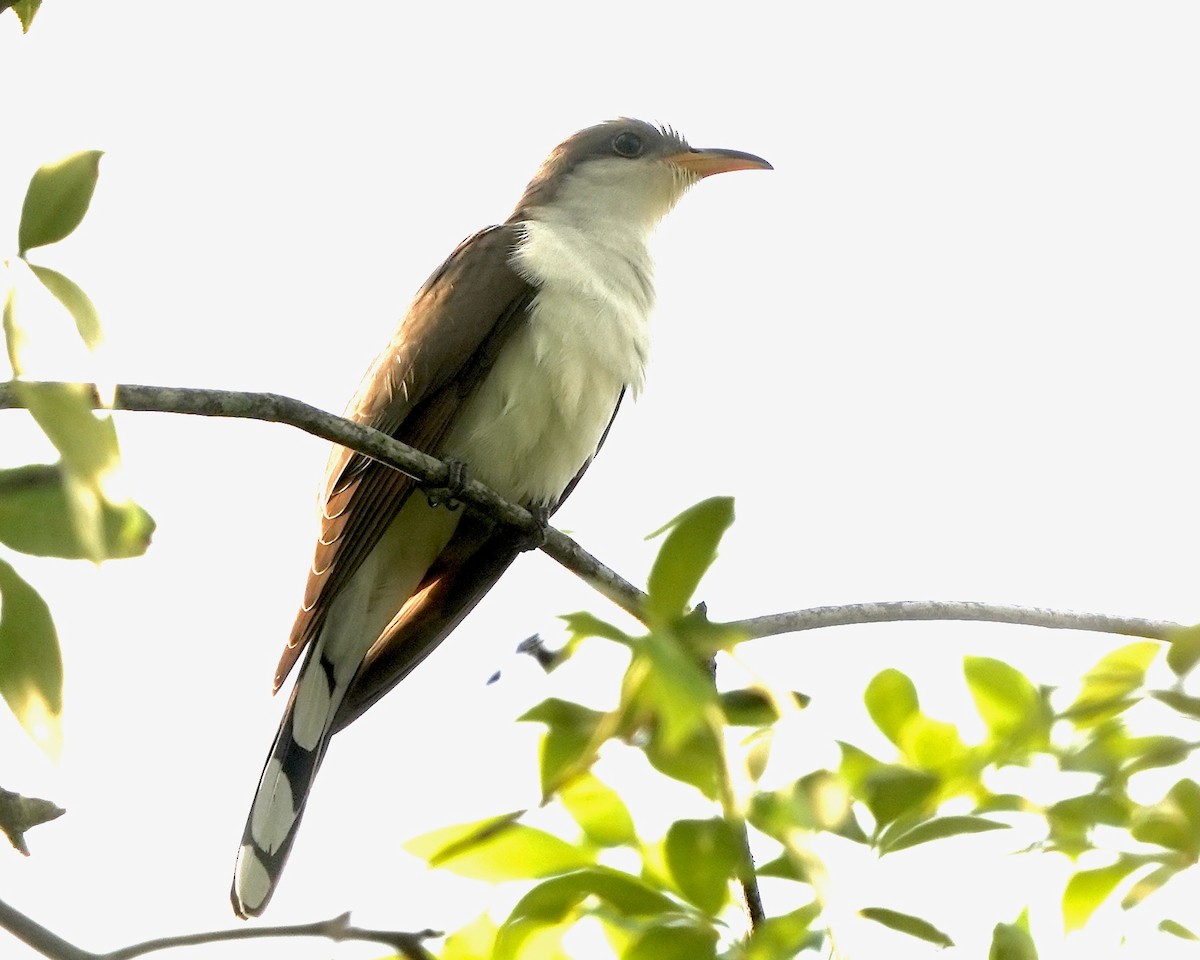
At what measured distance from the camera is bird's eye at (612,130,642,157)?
568cm

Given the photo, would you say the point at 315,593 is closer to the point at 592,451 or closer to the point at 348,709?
the point at 348,709

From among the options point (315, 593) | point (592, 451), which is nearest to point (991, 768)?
point (315, 593)

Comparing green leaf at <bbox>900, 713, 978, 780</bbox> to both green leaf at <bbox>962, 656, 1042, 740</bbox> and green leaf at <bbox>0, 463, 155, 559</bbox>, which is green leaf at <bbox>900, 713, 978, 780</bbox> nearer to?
green leaf at <bbox>962, 656, 1042, 740</bbox>

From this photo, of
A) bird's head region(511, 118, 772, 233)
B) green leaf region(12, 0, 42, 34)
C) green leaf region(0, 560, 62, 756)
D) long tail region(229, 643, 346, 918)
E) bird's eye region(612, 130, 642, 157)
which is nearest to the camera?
green leaf region(0, 560, 62, 756)

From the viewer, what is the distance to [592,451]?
472 cm

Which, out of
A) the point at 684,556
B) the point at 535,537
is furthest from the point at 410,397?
the point at 684,556

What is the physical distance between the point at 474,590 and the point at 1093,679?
3.30 meters

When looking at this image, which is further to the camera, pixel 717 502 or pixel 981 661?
pixel 981 661

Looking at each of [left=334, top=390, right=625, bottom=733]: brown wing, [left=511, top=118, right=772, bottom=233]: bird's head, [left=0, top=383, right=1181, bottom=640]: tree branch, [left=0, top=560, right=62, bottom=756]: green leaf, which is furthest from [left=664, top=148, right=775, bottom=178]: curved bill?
[left=0, top=560, right=62, bottom=756]: green leaf

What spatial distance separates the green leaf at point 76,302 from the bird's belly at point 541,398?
10.6 ft

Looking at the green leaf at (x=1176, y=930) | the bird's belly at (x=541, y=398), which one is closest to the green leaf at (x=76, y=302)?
the green leaf at (x=1176, y=930)

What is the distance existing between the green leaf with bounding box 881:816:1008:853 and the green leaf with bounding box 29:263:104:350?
710 mm

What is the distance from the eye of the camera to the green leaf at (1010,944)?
1133 mm

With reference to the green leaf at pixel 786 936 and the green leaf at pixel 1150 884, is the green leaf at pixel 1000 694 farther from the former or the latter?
the green leaf at pixel 786 936
